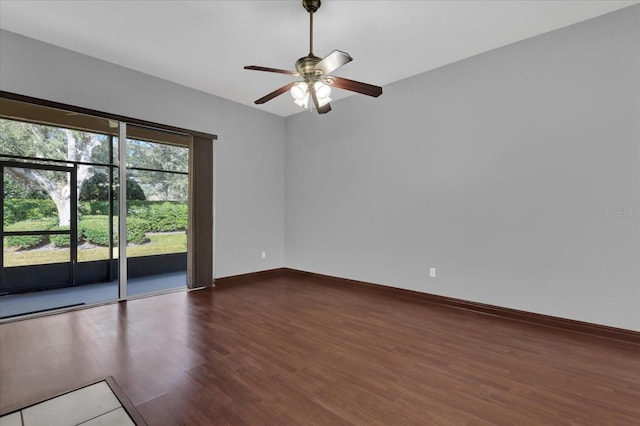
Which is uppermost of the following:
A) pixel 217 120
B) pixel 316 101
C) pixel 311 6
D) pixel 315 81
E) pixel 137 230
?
pixel 311 6

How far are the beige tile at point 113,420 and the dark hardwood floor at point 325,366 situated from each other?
8 centimetres

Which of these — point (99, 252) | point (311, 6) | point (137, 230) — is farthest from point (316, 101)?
point (99, 252)

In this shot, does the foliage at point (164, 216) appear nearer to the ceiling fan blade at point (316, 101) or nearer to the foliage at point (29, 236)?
the foliage at point (29, 236)

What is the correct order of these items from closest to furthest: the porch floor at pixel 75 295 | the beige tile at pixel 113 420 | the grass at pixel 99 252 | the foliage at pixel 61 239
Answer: the beige tile at pixel 113 420, the porch floor at pixel 75 295, the grass at pixel 99 252, the foliage at pixel 61 239

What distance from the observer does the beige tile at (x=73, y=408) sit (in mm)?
1722

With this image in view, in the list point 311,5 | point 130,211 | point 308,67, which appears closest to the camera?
point 308,67

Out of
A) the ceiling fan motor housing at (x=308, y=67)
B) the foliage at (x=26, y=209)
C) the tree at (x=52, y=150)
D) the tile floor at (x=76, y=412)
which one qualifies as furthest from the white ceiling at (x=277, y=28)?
the tile floor at (x=76, y=412)

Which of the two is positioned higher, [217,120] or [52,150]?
[217,120]

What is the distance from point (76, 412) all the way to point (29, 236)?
11.5ft

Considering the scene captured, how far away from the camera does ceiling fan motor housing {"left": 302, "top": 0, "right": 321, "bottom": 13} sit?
2.64 metres

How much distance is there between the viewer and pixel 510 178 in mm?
3439

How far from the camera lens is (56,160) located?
14.0 ft

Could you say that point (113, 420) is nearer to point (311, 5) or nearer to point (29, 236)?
point (311, 5)

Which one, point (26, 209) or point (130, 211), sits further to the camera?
point (130, 211)
